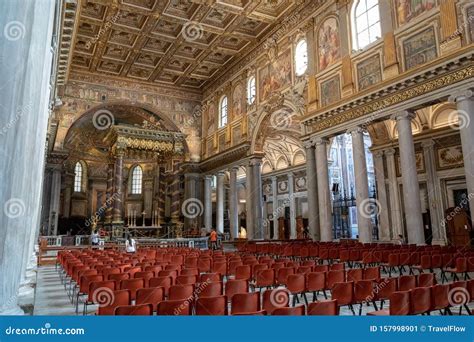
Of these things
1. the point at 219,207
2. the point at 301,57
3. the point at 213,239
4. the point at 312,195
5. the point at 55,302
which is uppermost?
the point at 301,57

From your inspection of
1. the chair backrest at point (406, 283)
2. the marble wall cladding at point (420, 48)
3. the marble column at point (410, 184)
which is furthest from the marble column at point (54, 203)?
the chair backrest at point (406, 283)

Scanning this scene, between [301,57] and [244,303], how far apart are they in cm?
1703

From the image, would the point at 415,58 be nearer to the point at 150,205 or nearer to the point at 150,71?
the point at 150,71

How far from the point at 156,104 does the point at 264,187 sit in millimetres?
11702

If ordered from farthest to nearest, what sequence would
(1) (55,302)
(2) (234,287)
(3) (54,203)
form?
(3) (54,203)
(1) (55,302)
(2) (234,287)

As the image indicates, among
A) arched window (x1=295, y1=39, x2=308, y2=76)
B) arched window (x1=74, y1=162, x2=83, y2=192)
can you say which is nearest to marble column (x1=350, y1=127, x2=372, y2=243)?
arched window (x1=295, y1=39, x2=308, y2=76)
